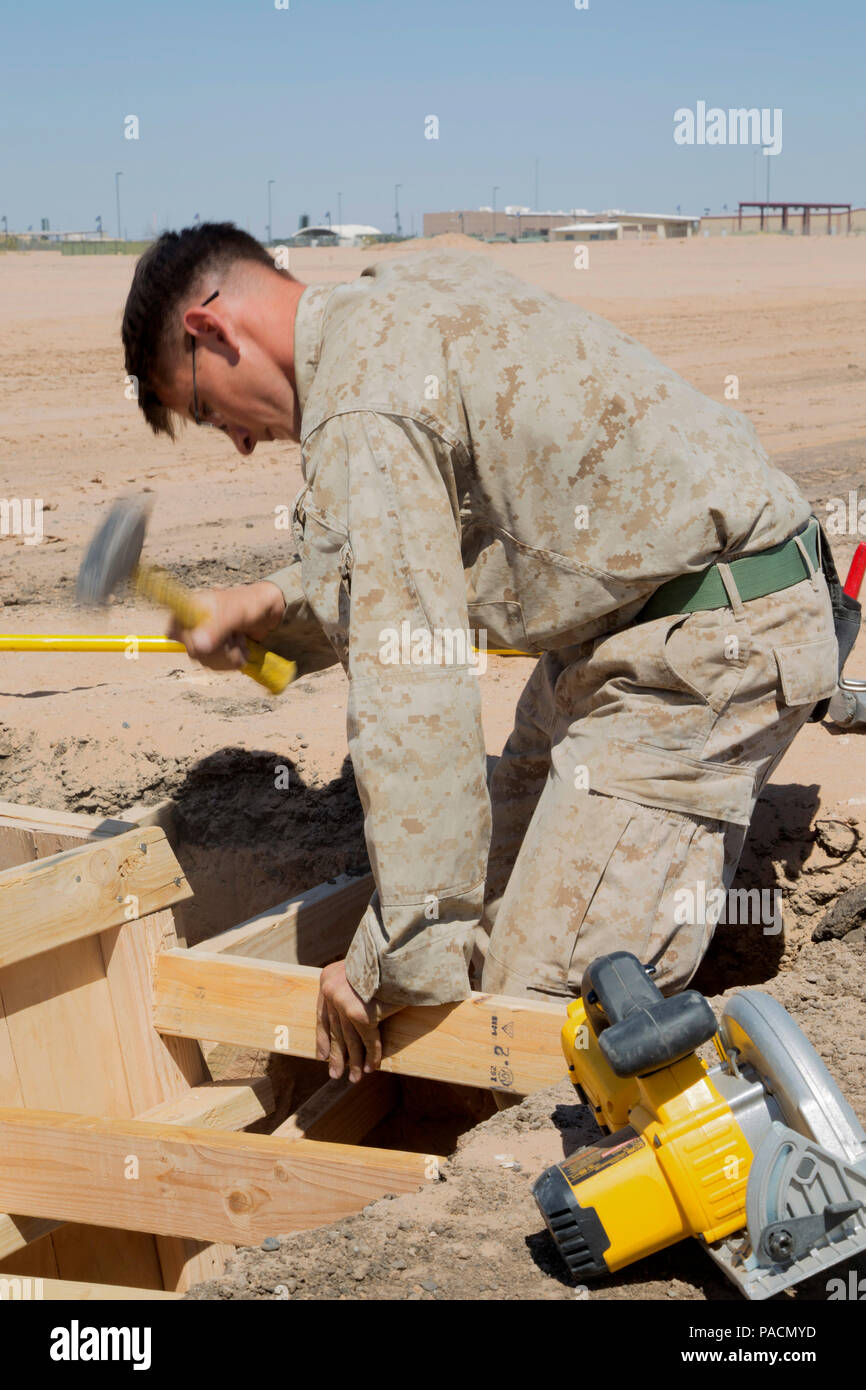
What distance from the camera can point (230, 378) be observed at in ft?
8.37

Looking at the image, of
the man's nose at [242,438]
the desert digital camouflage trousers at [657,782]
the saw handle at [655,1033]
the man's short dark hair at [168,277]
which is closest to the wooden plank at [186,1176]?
the desert digital camouflage trousers at [657,782]

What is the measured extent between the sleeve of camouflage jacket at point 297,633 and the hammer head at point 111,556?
349mm

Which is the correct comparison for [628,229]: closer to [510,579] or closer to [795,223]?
[795,223]

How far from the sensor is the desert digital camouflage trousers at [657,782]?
2.60m

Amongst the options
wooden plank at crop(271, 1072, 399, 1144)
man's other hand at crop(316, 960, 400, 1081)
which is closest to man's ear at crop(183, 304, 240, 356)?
man's other hand at crop(316, 960, 400, 1081)

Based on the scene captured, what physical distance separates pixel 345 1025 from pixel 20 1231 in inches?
40.0

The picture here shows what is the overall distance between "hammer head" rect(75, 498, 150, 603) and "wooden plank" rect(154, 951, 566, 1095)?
0.89 meters

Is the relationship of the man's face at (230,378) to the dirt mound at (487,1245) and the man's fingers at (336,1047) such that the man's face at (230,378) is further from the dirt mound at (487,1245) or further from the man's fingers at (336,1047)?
the dirt mound at (487,1245)

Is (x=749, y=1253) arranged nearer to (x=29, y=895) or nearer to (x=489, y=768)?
(x=29, y=895)

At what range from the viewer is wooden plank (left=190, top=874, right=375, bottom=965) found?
3078 mm

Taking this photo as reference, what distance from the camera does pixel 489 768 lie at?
3816 millimetres

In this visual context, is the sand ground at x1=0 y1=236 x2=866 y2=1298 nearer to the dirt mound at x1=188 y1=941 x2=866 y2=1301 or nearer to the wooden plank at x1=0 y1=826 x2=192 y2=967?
the dirt mound at x1=188 y1=941 x2=866 y2=1301

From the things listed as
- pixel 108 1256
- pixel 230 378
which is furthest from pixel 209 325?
pixel 108 1256

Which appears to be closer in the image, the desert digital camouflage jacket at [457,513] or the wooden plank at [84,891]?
the desert digital camouflage jacket at [457,513]
